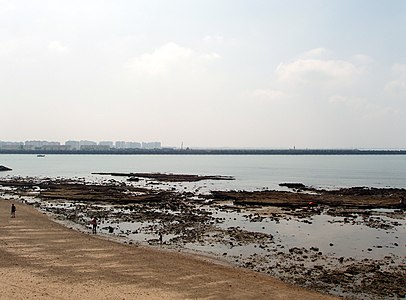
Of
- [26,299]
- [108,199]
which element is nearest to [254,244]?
[26,299]

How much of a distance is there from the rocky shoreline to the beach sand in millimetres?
2501

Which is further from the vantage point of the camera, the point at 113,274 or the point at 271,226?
the point at 271,226

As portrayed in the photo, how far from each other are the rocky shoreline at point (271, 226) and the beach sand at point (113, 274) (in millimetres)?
2501

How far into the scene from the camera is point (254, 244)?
31.0 m

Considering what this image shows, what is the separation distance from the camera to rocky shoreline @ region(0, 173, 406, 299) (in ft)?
78.0

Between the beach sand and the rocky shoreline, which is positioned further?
the rocky shoreline

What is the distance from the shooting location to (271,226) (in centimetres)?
3878

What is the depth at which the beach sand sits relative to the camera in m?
19.1

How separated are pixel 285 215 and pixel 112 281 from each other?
2812 cm

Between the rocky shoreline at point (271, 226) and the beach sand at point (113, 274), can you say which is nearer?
the beach sand at point (113, 274)

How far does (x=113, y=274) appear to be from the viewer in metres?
22.0

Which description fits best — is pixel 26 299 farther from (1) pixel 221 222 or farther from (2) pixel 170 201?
(2) pixel 170 201

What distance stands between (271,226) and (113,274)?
20042 mm

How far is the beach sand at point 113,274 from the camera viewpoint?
753 inches
